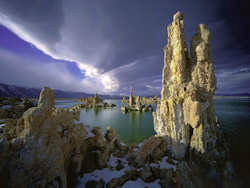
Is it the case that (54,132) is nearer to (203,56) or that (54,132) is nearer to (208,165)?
(208,165)

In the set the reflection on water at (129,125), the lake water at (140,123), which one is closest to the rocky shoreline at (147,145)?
the reflection on water at (129,125)

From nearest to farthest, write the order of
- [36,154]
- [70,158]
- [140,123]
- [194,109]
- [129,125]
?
[36,154] → [70,158] → [194,109] → [129,125] → [140,123]

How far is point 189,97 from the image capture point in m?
9.41

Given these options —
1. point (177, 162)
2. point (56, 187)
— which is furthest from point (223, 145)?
point (56, 187)

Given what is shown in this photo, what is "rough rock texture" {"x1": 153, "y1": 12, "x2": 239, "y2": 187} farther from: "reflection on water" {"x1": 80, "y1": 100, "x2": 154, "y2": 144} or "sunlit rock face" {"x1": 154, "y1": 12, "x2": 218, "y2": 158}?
"reflection on water" {"x1": 80, "y1": 100, "x2": 154, "y2": 144}

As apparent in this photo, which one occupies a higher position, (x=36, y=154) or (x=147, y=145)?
(x=36, y=154)

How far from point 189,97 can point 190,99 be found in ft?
0.67

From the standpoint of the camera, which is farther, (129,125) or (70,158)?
(129,125)

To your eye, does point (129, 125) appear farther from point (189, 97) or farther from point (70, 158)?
point (70, 158)

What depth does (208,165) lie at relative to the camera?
8.76m

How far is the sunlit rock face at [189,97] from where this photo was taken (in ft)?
30.2

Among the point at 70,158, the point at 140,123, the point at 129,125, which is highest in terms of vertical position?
the point at 70,158

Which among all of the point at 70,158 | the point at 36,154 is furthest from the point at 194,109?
the point at 36,154

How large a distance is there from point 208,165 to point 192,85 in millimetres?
7139
